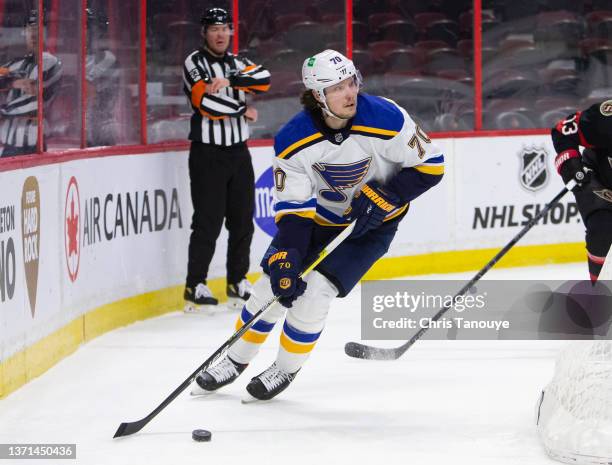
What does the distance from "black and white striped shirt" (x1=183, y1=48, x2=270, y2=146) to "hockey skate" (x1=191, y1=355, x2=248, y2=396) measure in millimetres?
1797

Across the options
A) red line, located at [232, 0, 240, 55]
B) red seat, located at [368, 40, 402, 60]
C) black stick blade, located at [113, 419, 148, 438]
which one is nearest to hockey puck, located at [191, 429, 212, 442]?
black stick blade, located at [113, 419, 148, 438]

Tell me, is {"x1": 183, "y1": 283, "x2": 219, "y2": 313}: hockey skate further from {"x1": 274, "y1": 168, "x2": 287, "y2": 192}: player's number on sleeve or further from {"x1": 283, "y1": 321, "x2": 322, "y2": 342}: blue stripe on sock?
{"x1": 274, "y1": 168, "x2": 287, "y2": 192}: player's number on sleeve

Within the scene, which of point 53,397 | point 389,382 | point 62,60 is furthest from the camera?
point 62,60

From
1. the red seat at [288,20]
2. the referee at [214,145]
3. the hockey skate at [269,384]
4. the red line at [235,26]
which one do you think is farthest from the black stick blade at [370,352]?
the red seat at [288,20]

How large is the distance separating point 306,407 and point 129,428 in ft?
2.17

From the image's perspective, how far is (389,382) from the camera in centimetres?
424

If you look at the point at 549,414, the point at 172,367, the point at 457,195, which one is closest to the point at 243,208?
the point at 172,367

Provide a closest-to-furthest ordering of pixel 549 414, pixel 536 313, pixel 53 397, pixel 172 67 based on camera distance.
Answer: pixel 549 414
pixel 53 397
pixel 536 313
pixel 172 67

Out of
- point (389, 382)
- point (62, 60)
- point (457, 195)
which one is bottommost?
point (389, 382)

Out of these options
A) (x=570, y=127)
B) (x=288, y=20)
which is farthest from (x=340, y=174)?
(x=288, y=20)

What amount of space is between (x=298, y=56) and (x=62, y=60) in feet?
6.98

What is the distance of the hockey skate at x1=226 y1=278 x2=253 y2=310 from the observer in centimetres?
569

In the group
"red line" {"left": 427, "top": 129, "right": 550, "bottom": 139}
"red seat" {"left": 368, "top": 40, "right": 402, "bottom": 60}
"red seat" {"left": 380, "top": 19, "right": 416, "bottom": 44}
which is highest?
"red seat" {"left": 380, "top": 19, "right": 416, "bottom": 44}

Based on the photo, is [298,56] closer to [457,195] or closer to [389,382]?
[457,195]
